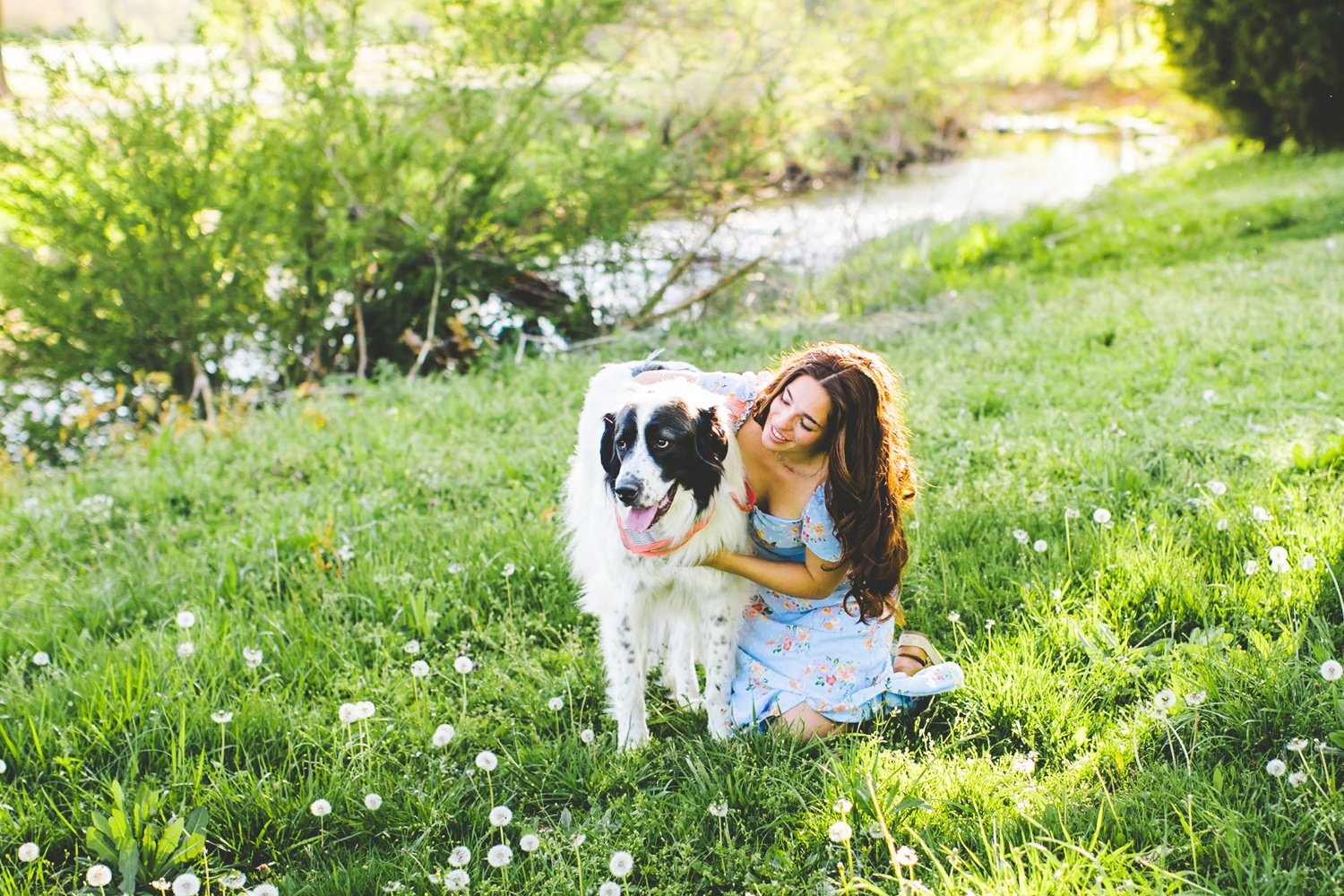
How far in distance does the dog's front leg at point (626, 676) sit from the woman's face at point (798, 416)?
0.71 meters

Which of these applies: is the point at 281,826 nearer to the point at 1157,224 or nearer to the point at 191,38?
the point at 191,38

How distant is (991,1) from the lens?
26828 millimetres

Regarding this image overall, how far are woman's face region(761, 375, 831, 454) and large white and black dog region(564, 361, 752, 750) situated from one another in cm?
15

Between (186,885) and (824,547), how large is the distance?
1.78m

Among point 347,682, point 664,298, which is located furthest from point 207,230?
point 347,682

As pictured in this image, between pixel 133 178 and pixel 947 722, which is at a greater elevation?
Answer: pixel 133 178

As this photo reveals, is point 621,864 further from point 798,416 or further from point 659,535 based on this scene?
point 798,416

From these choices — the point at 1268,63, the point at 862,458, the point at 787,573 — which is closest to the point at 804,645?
the point at 787,573

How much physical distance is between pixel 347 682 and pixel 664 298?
5.66 meters

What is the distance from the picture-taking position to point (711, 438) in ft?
8.24

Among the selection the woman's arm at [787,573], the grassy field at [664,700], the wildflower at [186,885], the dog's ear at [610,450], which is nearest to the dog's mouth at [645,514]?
the dog's ear at [610,450]

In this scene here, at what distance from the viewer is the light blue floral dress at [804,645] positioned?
2.71 metres

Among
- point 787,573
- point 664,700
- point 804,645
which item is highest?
point 787,573

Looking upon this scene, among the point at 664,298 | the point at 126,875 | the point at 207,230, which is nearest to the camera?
the point at 126,875
